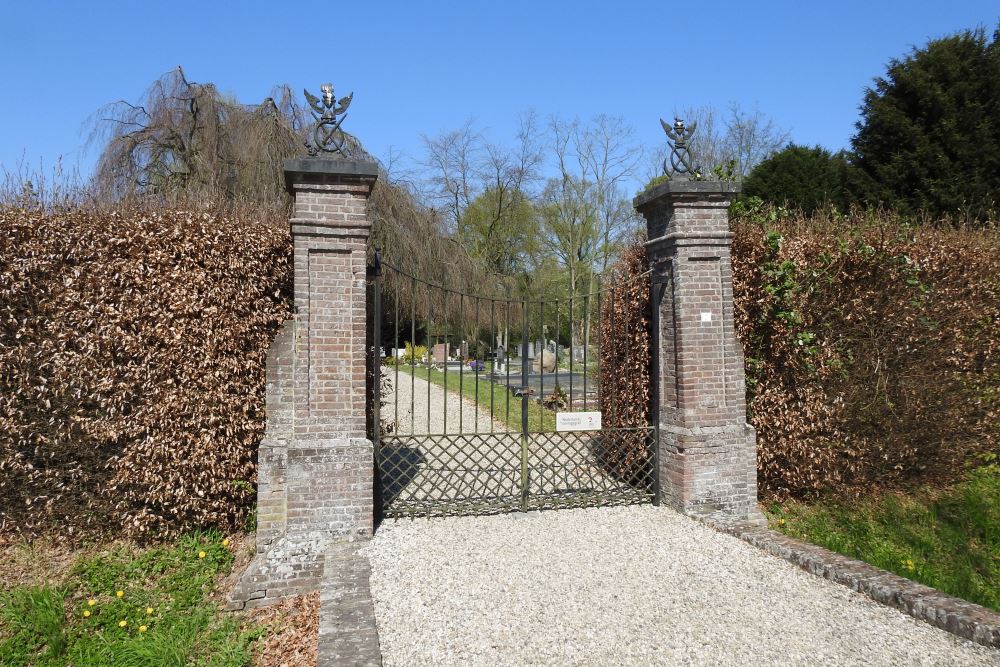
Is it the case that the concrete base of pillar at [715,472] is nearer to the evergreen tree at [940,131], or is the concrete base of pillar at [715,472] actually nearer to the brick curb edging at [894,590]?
the brick curb edging at [894,590]

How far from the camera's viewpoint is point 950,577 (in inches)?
198

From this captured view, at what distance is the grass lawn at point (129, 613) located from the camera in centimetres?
406

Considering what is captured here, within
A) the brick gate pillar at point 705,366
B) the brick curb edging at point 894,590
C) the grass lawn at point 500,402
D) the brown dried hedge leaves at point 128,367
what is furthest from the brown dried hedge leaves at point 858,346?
the brown dried hedge leaves at point 128,367

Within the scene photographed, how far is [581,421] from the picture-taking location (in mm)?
5898

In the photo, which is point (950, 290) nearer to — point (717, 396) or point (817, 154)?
point (717, 396)

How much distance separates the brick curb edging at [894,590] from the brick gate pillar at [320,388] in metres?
3.40

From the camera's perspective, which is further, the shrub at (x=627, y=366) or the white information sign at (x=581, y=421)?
the shrub at (x=627, y=366)

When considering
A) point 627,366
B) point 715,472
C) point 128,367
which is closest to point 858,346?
point 715,472

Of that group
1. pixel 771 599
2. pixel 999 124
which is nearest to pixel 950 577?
pixel 771 599

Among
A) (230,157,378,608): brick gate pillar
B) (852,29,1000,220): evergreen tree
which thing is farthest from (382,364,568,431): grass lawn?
(852,29,1000,220): evergreen tree

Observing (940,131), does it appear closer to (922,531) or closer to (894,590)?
(922,531)

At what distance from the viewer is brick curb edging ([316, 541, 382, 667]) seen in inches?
126

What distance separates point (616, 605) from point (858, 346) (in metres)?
4.12

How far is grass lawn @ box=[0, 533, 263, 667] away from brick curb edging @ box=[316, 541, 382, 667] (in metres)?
0.68
